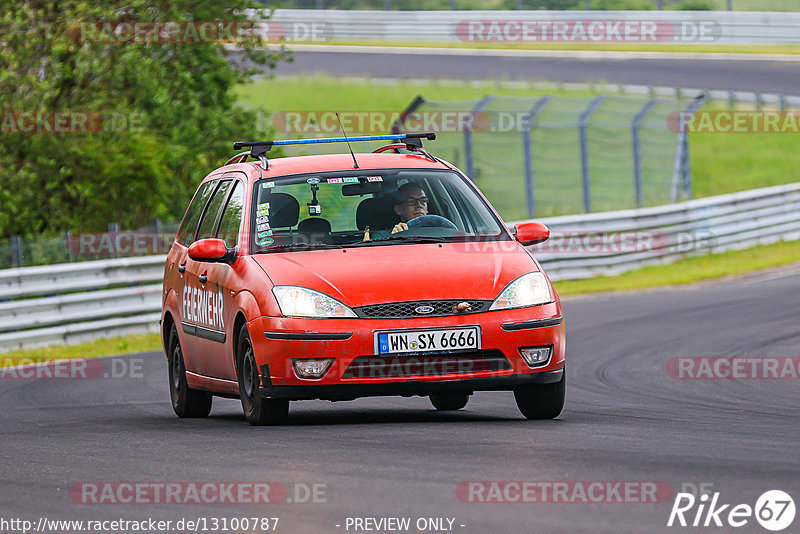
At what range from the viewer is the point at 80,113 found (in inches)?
858

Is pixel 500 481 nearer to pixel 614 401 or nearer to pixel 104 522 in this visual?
pixel 104 522

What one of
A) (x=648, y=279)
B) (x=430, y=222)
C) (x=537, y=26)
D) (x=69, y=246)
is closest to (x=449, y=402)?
(x=430, y=222)

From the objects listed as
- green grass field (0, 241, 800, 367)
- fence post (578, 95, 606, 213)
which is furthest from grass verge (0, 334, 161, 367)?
fence post (578, 95, 606, 213)

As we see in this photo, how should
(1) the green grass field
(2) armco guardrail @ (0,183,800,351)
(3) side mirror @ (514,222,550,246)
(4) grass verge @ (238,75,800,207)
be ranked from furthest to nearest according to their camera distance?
(4) grass verge @ (238,75,800,207), (2) armco guardrail @ (0,183,800,351), (1) the green grass field, (3) side mirror @ (514,222,550,246)

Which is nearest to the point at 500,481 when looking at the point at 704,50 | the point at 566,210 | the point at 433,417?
the point at 433,417

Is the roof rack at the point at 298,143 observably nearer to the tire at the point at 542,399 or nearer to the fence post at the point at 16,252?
the tire at the point at 542,399

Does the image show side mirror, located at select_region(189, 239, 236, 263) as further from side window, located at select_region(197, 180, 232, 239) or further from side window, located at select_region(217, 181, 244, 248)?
side window, located at select_region(197, 180, 232, 239)

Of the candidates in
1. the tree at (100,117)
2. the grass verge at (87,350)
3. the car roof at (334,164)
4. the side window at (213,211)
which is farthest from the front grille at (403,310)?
the tree at (100,117)

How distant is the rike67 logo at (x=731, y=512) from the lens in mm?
5250

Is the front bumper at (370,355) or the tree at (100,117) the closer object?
the front bumper at (370,355)

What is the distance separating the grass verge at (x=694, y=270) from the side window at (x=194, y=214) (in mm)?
11538

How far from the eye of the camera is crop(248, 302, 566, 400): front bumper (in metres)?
8.12

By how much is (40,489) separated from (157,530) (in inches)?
46.1

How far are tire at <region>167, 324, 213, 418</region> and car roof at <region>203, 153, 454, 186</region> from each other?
58.2 inches
